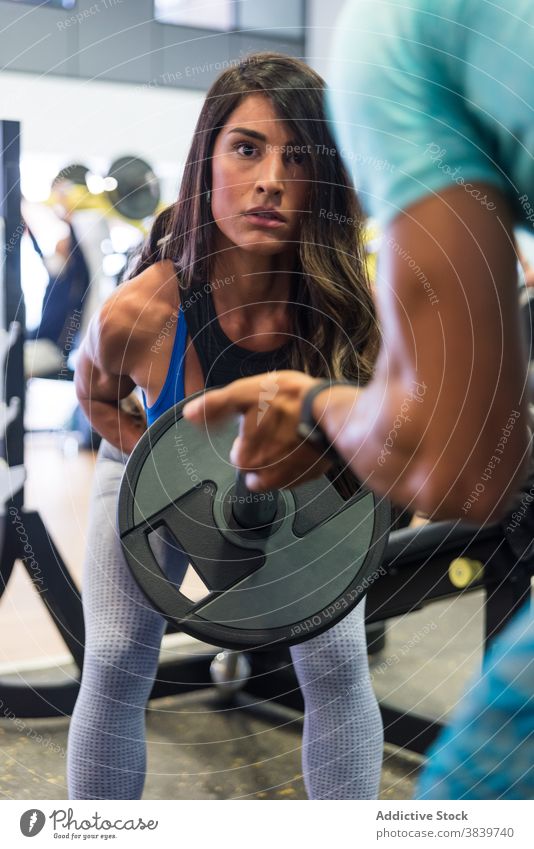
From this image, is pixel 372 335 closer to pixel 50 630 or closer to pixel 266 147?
pixel 266 147

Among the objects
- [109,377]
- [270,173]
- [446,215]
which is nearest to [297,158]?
[270,173]

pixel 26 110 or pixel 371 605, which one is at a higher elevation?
pixel 26 110

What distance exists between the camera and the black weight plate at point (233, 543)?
3.08 ft

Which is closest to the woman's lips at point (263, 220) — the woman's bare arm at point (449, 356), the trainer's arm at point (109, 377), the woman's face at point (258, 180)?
the woman's face at point (258, 180)

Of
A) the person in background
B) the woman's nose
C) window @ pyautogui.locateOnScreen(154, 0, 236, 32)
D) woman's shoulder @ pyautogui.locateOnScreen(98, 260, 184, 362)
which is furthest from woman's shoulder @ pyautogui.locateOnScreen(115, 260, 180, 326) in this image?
the person in background

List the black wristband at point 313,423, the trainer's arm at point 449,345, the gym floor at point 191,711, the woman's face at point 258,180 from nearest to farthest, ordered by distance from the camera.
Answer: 1. the trainer's arm at point 449,345
2. the black wristband at point 313,423
3. the woman's face at point 258,180
4. the gym floor at point 191,711

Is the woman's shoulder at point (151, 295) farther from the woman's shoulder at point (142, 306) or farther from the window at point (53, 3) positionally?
the window at point (53, 3)

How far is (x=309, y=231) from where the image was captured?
0.94 m

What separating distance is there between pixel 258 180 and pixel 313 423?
0.36 meters

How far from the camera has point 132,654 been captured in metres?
0.97

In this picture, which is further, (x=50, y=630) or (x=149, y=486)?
(x=50, y=630)

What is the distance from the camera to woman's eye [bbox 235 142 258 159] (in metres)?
0.91

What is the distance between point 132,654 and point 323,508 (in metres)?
0.24
